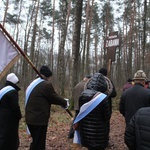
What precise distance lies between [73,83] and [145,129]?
31.3 feet

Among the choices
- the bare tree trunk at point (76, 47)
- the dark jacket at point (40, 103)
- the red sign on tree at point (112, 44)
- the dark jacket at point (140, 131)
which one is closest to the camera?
the dark jacket at point (140, 131)

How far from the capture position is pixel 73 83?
12.4m

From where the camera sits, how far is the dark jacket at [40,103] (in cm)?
511

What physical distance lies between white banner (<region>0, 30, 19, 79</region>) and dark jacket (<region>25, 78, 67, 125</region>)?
716 mm

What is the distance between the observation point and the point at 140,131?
2898mm

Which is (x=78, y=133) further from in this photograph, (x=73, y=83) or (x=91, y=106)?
(x=73, y=83)

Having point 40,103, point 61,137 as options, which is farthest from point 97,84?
point 61,137

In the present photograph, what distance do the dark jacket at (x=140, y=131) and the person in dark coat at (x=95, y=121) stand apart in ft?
4.43

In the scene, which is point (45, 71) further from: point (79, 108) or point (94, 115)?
point (94, 115)

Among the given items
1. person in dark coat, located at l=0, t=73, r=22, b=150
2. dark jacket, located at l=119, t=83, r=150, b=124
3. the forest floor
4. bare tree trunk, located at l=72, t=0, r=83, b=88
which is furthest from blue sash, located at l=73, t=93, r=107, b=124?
bare tree trunk, located at l=72, t=0, r=83, b=88

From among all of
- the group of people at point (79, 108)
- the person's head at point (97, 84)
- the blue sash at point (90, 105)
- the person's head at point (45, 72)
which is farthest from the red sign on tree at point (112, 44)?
the blue sash at point (90, 105)

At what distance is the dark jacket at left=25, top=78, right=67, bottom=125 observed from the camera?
5.11 m

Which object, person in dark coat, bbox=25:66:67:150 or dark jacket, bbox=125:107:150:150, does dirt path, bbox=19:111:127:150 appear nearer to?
person in dark coat, bbox=25:66:67:150

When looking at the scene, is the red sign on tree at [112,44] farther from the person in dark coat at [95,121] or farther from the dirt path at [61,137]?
the person in dark coat at [95,121]
